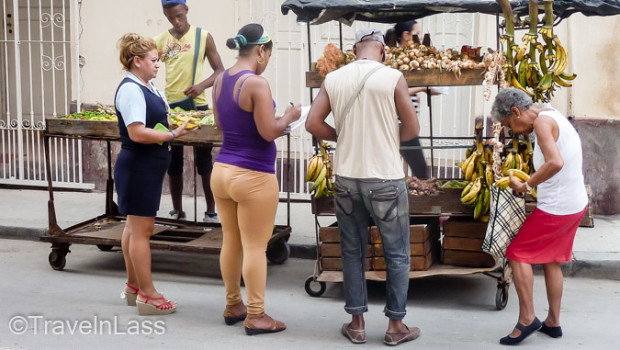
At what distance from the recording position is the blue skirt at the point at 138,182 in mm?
5820

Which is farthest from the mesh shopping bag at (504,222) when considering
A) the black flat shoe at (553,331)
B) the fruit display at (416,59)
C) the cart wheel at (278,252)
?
the cart wheel at (278,252)

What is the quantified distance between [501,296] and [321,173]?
1611 millimetres

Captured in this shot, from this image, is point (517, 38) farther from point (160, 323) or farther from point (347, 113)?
point (160, 323)

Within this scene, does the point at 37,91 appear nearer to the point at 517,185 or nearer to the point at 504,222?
the point at 504,222

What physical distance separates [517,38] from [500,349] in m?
4.57

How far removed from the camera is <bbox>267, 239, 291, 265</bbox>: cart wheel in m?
7.60

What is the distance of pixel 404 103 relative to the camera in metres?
5.22

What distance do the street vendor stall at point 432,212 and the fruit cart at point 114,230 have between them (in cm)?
81

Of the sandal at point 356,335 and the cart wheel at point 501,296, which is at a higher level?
the cart wheel at point 501,296

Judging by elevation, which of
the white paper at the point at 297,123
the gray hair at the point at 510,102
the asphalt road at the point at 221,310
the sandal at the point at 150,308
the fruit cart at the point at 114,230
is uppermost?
the gray hair at the point at 510,102

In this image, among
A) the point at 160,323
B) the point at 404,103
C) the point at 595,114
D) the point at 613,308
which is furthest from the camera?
the point at 595,114

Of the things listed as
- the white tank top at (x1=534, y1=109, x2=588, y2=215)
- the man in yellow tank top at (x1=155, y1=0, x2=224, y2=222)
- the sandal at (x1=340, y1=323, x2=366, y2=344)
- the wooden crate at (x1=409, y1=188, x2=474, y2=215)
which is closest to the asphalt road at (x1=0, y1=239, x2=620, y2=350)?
the sandal at (x1=340, y1=323, x2=366, y2=344)

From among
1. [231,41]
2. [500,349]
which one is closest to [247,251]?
[231,41]

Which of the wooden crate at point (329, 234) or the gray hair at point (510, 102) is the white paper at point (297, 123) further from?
the gray hair at point (510, 102)
